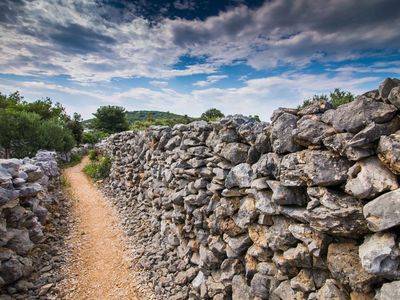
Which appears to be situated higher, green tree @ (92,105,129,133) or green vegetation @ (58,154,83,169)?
green tree @ (92,105,129,133)

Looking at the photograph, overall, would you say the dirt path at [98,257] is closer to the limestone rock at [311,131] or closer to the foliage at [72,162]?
the limestone rock at [311,131]

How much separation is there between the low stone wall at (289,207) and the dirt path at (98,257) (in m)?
0.75

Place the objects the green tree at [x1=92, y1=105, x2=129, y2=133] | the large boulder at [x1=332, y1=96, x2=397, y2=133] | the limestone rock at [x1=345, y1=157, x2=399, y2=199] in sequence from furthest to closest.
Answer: the green tree at [x1=92, y1=105, x2=129, y2=133] → the large boulder at [x1=332, y1=96, x2=397, y2=133] → the limestone rock at [x1=345, y1=157, x2=399, y2=199]

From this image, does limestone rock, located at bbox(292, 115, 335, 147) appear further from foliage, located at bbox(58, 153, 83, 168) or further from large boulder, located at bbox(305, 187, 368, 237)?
foliage, located at bbox(58, 153, 83, 168)

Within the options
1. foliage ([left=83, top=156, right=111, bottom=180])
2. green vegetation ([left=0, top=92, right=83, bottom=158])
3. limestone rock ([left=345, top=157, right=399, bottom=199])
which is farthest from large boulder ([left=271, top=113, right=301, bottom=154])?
green vegetation ([left=0, top=92, right=83, bottom=158])

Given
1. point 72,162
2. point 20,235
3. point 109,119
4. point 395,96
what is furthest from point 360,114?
point 109,119

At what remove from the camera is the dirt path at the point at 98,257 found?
6.82m

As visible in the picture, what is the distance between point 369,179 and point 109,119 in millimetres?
44829

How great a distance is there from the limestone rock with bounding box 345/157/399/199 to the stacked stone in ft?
24.3

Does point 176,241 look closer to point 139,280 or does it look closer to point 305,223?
point 139,280

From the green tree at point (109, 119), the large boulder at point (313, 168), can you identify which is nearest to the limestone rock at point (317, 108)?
the large boulder at point (313, 168)

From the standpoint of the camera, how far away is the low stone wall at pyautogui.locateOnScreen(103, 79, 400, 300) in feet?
9.18

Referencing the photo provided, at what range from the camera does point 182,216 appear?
735 cm

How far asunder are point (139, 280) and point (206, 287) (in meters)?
2.41
